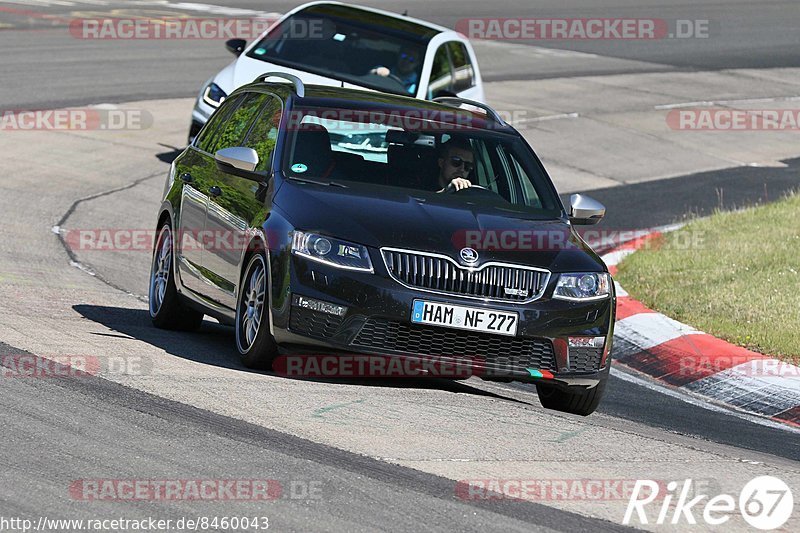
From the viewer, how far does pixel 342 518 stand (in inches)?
224

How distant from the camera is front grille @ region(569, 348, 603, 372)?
8.45m

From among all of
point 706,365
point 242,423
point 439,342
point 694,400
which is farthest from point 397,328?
point 706,365

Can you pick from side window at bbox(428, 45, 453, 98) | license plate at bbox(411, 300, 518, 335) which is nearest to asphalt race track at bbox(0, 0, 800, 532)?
license plate at bbox(411, 300, 518, 335)

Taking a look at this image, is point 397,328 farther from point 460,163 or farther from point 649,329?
point 649,329

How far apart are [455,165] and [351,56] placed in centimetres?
808

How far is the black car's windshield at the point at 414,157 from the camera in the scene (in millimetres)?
9133

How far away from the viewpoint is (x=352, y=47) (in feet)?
57.0

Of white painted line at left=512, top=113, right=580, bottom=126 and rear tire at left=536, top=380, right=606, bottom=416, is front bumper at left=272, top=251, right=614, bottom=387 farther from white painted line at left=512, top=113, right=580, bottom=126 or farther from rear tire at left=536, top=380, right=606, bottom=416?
white painted line at left=512, top=113, right=580, bottom=126

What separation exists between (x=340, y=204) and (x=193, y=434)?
2.24m

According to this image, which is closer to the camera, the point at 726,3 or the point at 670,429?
the point at 670,429

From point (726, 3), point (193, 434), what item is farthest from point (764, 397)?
point (726, 3)

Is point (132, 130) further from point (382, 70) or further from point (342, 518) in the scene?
point (342, 518)

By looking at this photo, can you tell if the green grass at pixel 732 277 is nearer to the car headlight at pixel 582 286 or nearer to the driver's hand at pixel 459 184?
the car headlight at pixel 582 286

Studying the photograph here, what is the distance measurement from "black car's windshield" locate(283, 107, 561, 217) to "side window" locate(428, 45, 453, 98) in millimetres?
7468
